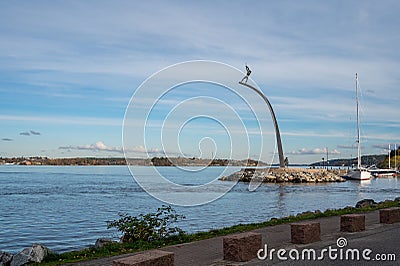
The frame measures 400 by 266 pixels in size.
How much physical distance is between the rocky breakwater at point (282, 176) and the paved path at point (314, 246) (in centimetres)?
6141

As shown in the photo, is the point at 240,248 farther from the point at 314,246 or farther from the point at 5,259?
the point at 5,259

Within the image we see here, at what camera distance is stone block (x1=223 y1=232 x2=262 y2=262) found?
9.25m

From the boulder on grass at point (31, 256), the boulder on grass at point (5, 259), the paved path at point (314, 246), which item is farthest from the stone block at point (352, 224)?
the boulder on grass at point (5, 259)

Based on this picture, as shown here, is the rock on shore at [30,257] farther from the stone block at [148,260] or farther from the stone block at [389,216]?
the stone block at [389,216]

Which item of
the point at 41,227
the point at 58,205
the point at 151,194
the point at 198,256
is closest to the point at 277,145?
the point at 151,194

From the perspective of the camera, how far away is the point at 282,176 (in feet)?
255

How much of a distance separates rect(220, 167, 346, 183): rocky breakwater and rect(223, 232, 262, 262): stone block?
2570 inches

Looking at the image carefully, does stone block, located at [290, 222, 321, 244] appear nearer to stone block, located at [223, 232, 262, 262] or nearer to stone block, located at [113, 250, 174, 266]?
stone block, located at [223, 232, 262, 262]

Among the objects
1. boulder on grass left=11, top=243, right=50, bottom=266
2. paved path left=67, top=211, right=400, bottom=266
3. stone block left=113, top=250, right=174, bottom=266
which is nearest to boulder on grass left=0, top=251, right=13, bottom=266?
boulder on grass left=11, top=243, right=50, bottom=266

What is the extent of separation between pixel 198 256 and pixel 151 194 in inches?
1550

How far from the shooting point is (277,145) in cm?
7544

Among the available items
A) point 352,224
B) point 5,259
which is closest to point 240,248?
point 352,224

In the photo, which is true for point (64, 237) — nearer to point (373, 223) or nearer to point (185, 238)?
point (185, 238)

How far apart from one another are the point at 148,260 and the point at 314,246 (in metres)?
4.46
